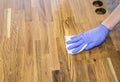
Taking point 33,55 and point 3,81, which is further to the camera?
point 33,55

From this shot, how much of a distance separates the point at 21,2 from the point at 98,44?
2.34ft

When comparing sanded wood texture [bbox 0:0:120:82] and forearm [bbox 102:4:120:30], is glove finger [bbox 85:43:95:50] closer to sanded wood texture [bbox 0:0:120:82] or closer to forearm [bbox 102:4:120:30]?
sanded wood texture [bbox 0:0:120:82]

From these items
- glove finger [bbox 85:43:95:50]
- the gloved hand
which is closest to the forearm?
the gloved hand

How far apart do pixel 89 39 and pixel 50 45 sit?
0.25 m

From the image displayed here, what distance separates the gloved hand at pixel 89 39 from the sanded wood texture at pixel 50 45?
1.5 inches

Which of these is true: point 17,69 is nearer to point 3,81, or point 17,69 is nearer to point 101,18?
point 3,81

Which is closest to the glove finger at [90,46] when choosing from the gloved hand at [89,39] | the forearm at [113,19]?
the gloved hand at [89,39]

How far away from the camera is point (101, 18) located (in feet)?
4.60

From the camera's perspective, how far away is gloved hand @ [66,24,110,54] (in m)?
1.21

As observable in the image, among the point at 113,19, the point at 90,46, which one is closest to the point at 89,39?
the point at 90,46

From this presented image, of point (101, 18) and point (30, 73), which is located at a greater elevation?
point (101, 18)

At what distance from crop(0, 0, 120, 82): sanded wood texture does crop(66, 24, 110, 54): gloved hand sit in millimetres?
38

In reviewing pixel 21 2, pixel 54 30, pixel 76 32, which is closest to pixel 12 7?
pixel 21 2

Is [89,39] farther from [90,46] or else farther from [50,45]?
[50,45]
